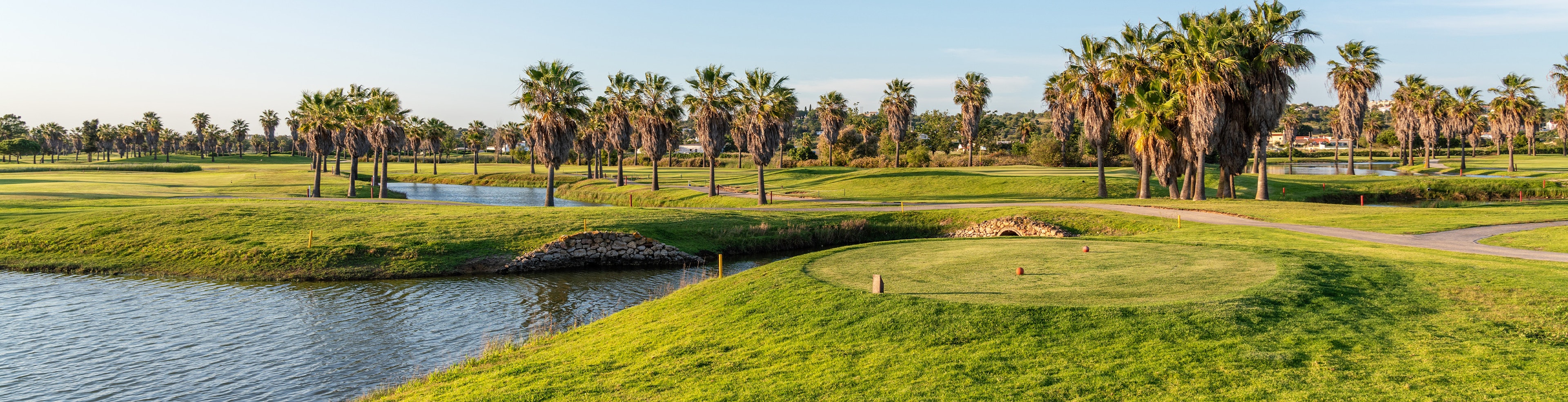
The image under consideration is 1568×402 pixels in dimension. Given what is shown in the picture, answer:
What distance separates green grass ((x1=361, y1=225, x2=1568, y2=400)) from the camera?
11.4m

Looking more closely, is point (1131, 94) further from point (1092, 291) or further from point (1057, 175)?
point (1092, 291)

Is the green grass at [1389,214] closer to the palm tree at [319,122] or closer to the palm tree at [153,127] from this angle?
the palm tree at [319,122]

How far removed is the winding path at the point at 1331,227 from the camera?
25484 mm

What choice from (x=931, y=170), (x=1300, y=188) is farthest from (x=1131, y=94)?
(x=931, y=170)

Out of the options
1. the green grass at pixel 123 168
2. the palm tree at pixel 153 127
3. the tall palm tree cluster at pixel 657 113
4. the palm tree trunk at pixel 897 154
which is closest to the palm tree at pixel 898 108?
the palm tree trunk at pixel 897 154

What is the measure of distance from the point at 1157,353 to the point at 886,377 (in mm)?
4187

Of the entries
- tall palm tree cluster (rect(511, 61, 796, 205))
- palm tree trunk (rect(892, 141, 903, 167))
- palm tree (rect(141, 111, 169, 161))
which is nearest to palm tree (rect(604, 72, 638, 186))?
tall palm tree cluster (rect(511, 61, 796, 205))

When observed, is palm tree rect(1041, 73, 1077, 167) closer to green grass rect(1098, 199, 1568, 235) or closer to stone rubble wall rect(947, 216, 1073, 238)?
green grass rect(1098, 199, 1568, 235)

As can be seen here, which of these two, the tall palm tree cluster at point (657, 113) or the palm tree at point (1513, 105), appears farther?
the palm tree at point (1513, 105)

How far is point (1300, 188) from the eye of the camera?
63.2m

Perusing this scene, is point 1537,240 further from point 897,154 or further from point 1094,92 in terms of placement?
point 897,154

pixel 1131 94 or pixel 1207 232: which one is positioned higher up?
pixel 1131 94

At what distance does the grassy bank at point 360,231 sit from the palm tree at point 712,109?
59.3ft

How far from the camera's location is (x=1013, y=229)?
39344 mm
